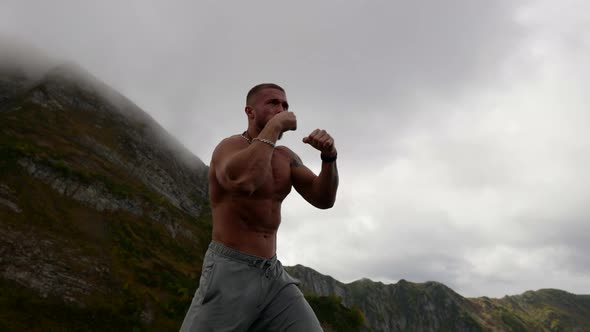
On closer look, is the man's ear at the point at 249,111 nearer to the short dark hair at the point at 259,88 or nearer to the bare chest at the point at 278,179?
the short dark hair at the point at 259,88

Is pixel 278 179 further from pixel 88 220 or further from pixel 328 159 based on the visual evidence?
pixel 88 220

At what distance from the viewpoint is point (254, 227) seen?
447 centimetres

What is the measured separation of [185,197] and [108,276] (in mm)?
51875

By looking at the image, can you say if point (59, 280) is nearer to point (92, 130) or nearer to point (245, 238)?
point (245, 238)

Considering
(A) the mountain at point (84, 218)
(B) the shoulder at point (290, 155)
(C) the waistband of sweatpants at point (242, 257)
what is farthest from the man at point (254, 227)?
(A) the mountain at point (84, 218)

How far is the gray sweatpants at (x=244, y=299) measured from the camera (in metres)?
4.00

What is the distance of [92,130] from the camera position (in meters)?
82.4

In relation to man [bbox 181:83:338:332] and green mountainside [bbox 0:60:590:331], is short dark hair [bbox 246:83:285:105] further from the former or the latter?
green mountainside [bbox 0:60:590:331]

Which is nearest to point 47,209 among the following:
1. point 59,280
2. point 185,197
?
point 59,280

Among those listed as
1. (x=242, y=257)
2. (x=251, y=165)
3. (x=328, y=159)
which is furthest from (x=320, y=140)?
(x=242, y=257)

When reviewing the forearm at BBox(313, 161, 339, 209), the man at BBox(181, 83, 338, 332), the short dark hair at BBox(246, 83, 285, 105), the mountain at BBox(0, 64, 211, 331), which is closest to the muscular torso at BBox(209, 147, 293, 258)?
the man at BBox(181, 83, 338, 332)

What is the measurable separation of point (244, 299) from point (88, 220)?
56.7 metres

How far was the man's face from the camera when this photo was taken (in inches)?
185

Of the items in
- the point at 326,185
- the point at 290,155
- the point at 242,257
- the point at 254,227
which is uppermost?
the point at 290,155
